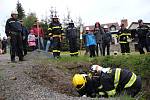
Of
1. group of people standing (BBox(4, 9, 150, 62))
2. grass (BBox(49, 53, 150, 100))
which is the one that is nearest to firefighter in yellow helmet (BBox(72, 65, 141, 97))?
grass (BBox(49, 53, 150, 100))

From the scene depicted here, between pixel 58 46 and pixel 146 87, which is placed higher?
pixel 58 46

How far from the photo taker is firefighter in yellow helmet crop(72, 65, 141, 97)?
1271cm

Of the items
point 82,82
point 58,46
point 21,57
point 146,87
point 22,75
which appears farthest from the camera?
point 58,46

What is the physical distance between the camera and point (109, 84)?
1273cm

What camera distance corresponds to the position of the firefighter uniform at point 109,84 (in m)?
12.7

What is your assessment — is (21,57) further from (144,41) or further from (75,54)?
(144,41)

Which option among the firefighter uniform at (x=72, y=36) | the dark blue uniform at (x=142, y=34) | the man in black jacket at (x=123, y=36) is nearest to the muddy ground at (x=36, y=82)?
the firefighter uniform at (x=72, y=36)

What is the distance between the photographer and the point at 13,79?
1296 centimetres

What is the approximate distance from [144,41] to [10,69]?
330 inches

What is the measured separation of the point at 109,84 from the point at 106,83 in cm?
10

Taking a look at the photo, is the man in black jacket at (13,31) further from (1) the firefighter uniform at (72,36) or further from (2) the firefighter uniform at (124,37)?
(2) the firefighter uniform at (124,37)

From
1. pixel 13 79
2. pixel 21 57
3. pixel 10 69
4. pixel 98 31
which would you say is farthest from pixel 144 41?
pixel 13 79

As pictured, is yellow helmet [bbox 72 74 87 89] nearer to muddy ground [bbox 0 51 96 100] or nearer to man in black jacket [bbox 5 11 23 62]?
muddy ground [bbox 0 51 96 100]

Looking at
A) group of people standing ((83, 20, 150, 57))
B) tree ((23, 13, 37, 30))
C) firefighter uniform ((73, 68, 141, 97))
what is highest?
tree ((23, 13, 37, 30))
